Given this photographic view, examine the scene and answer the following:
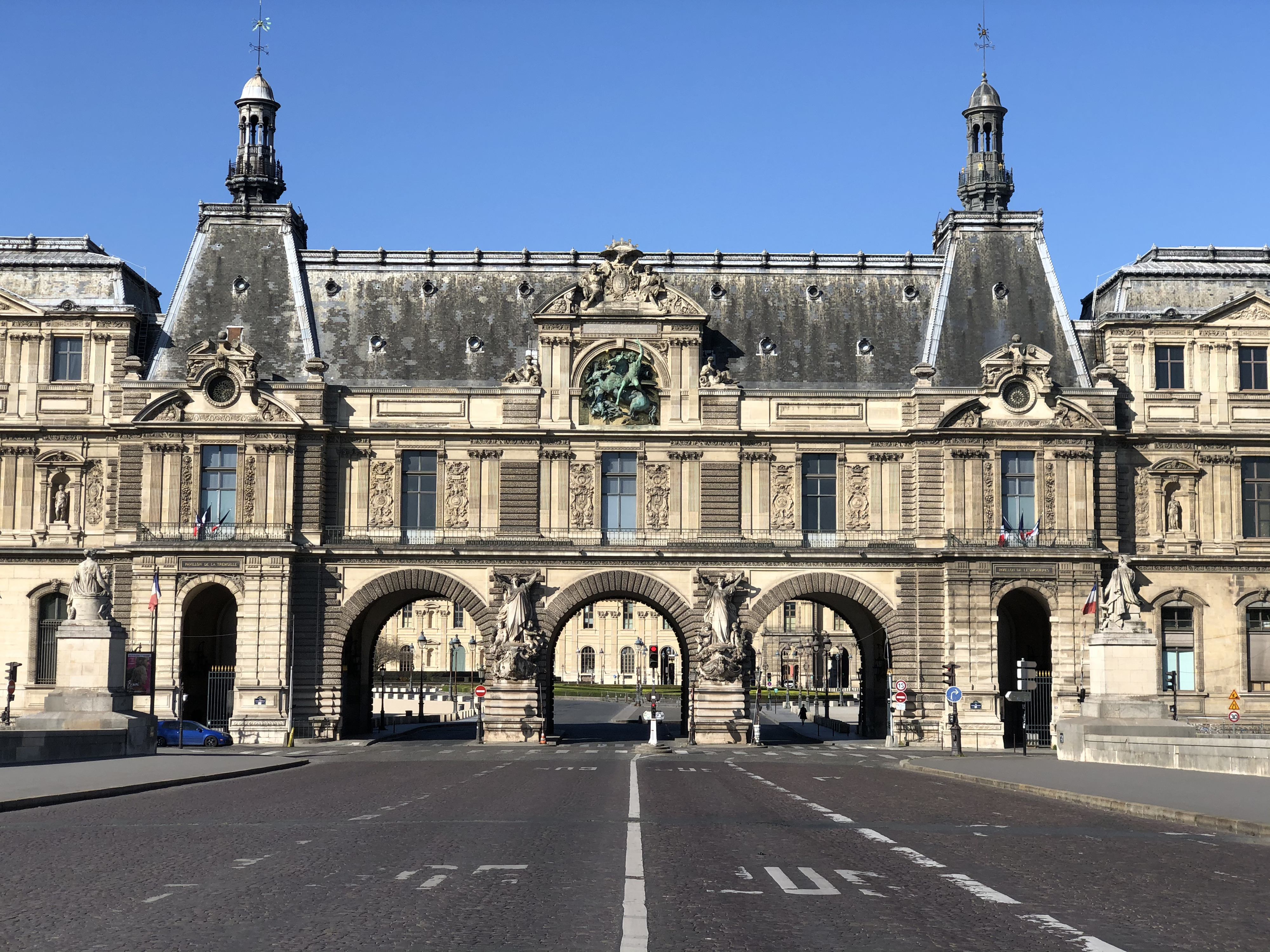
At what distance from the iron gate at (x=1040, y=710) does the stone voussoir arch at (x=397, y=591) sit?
76.0 ft

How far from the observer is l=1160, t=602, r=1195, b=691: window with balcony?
2596 inches

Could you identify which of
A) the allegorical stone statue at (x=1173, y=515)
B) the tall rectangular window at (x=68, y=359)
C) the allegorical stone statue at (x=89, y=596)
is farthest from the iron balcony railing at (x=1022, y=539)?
the tall rectangular window at (x=68, y=359)

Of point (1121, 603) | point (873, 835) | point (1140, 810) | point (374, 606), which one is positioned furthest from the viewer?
point (374, 606)

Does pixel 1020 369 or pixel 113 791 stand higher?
pixel 1020 369

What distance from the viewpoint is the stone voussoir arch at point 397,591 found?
65125mm

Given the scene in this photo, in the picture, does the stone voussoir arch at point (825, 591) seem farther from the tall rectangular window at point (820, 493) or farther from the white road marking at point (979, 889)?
the white road marking at point (979, 889)

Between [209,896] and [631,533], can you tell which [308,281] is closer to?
[631,533]

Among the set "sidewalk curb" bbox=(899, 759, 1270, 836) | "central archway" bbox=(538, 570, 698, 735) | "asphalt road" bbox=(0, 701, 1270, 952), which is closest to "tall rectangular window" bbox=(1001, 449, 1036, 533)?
"central archway" bbox=(538, 570, 698, 735)

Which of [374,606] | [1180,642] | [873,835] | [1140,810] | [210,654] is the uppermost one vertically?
[374,606]

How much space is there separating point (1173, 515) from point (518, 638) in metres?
29.0

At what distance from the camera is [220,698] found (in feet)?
216

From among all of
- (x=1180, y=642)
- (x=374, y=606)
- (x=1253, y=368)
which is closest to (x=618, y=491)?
(x=374, y=606)

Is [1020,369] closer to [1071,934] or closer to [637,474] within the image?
[637,474]

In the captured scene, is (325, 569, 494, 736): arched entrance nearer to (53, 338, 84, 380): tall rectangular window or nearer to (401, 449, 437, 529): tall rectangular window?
(401, 449, 437, 529): tall rectangular window
